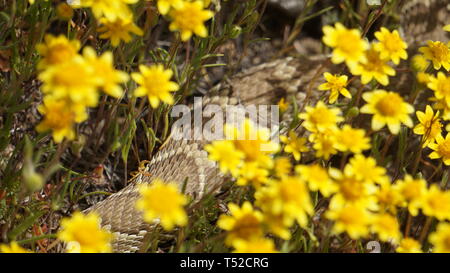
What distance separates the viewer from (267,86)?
9.26 ft

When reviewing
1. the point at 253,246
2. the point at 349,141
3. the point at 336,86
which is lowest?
the point at 253,246

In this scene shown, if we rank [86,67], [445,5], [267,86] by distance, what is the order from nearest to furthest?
1. [86,67]
2. [267,86]
3. [445,5]

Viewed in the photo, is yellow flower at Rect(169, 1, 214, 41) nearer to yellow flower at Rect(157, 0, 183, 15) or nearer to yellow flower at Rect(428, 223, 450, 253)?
yellow flower at Rect(157, 0, 183, 15)

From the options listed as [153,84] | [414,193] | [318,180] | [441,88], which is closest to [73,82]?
[153,84]

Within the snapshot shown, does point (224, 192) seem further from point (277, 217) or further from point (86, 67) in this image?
point (86, 67)

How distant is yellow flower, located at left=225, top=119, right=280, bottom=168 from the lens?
161 centimetres

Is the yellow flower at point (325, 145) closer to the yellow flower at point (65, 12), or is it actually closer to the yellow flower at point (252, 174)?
the yellow flower at point (252, 174)

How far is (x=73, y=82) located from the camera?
1352mm

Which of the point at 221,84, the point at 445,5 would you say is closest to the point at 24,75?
the point at 221,84

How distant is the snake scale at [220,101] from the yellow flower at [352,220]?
0.51 meters

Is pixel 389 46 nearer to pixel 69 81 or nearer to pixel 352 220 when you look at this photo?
pixel 352 220

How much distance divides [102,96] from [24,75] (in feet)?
1.40

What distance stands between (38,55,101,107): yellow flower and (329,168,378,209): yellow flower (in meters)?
0.72

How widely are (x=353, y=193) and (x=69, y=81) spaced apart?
82 cm
